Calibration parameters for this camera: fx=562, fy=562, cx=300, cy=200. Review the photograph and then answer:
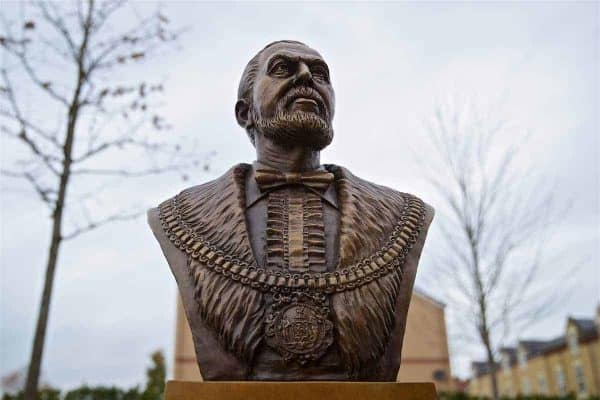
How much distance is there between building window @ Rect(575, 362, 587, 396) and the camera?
29250mm

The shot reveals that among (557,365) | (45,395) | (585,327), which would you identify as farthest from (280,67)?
(557,365)

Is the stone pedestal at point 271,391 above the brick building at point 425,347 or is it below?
below

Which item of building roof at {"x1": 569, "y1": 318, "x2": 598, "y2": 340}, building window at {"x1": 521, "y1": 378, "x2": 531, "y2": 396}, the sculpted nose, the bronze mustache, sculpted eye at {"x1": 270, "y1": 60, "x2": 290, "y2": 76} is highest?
building roof at {"x1": 569, "y1": 318, "x2": 598, "y2": 340}

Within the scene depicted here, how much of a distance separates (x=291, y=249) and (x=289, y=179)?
1.43 feet

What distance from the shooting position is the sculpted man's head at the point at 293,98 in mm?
2826

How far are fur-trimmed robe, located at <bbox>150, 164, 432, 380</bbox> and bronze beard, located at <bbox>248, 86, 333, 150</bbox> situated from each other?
29cm

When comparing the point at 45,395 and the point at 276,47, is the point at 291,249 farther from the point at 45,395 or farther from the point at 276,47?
the point at 45,395

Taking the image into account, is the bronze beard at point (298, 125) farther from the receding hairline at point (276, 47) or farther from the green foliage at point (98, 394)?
the green foliage at point (98, 394)

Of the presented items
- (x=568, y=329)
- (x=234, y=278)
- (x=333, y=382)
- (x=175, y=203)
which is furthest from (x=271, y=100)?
(x=568, y=329)

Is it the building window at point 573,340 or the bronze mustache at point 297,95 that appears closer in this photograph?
the bronze mustache at point 297,95

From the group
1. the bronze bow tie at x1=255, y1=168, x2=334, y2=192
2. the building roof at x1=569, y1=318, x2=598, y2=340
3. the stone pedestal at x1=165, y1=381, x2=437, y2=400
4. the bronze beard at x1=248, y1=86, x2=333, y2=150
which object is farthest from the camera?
the building roof at x1=569, y1=318, x2=598, y2=340

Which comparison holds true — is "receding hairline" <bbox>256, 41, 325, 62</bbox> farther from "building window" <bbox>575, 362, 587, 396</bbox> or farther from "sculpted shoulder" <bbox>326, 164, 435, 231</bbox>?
"building window" <bbox>575, 362, 587, 396</bbox>

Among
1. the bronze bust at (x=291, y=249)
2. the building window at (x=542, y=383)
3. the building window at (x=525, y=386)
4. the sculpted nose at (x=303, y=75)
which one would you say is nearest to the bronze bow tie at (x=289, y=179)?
the bronze bust at (x=291, y=249)

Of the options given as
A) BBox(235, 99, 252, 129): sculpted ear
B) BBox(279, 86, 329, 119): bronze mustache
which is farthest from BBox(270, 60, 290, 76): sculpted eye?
BBox(235, 99, 252, 129): sculpted ear
